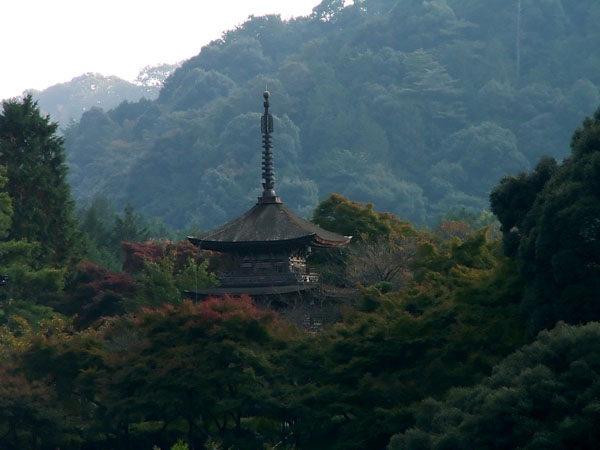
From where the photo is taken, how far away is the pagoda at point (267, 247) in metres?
44.8

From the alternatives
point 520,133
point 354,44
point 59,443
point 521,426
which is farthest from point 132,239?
point 354,44

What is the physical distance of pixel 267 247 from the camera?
4528 centimetres

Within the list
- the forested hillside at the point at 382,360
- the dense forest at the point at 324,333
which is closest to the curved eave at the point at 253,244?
the forested hillside at the point at 382,360

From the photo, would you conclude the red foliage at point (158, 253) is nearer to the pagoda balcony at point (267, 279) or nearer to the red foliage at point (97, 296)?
the red foliage at point (97, 296)

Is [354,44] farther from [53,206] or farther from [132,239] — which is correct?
[53,206]

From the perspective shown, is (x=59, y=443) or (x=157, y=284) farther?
(x=157, y=284)

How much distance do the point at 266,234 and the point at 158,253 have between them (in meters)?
19.9

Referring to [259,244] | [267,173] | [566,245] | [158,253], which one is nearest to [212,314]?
[259,244]

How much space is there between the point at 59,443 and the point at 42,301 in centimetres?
2021

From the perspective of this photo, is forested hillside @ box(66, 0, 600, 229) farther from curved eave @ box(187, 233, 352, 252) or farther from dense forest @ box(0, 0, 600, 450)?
curved eave @ box(187, 233, 352, 252)

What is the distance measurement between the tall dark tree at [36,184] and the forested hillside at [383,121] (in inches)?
3154

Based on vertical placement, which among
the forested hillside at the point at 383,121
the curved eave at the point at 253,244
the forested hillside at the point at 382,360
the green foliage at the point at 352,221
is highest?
the forested hillside at the point at 383,121

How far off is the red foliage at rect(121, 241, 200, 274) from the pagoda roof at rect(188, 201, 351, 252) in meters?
12.4

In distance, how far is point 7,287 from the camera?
5538 cm
